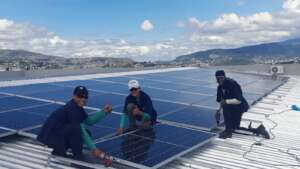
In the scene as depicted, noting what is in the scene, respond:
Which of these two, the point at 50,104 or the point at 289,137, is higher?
the point at 50,104

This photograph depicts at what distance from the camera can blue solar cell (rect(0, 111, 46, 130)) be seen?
10.2m

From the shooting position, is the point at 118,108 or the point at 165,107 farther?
the point at 165,107

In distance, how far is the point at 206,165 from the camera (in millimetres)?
9547

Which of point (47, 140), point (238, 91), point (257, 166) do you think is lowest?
point (257, 166)

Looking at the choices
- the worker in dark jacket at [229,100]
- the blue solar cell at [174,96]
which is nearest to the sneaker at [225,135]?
the worker in dark jacket at [229,100]

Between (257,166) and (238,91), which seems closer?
(257,166)

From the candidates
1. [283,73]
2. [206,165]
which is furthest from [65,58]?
[206,165]

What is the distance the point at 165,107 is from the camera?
1468 centimetres

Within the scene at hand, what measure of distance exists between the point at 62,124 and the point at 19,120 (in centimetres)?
260

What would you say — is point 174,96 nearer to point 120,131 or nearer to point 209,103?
point 209,103

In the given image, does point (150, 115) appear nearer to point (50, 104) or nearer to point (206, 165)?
point (206, 165)

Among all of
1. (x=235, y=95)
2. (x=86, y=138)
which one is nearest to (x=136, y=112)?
(x=86, y=138)

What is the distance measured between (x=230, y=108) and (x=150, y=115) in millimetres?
2663

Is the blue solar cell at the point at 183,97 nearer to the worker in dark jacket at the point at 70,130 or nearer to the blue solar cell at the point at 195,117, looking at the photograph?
the blue solar cell at the point at 195,117
